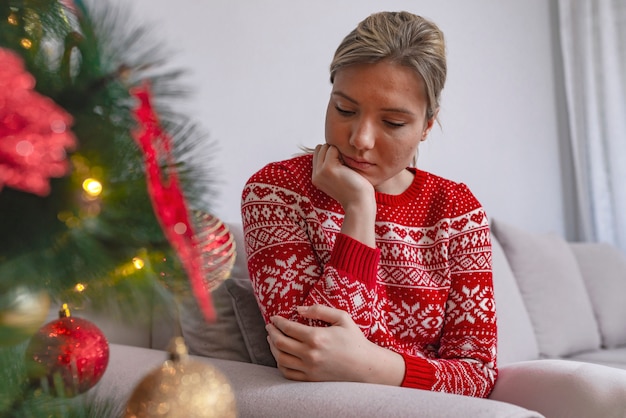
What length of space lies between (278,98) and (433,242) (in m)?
0.95

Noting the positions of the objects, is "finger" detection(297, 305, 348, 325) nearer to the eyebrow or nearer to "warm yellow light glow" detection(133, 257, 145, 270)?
the eyebrow

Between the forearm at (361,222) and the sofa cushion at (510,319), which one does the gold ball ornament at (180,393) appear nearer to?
the forearm at (361,222)

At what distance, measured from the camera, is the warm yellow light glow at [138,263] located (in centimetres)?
41

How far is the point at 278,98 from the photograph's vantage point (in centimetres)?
226

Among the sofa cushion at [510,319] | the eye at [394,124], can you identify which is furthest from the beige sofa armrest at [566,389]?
the sofa cushion at [510,319]

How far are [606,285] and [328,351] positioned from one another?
87.0 inches

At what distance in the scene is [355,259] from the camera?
1.25 m

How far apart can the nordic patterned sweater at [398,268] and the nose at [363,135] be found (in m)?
0.14

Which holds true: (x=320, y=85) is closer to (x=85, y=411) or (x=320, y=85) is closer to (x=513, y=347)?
(x=513, y=347)

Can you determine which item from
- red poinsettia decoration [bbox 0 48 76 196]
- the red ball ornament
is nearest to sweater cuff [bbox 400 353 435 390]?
the red ball ornament

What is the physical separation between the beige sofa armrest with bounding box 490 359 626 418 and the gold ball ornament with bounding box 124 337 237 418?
854mm

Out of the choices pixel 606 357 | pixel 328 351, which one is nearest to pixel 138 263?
pixel 328 351

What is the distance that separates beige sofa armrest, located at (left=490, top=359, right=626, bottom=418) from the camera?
118 centimetres

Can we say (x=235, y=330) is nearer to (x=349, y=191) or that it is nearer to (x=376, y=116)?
(x=349, y=191)
